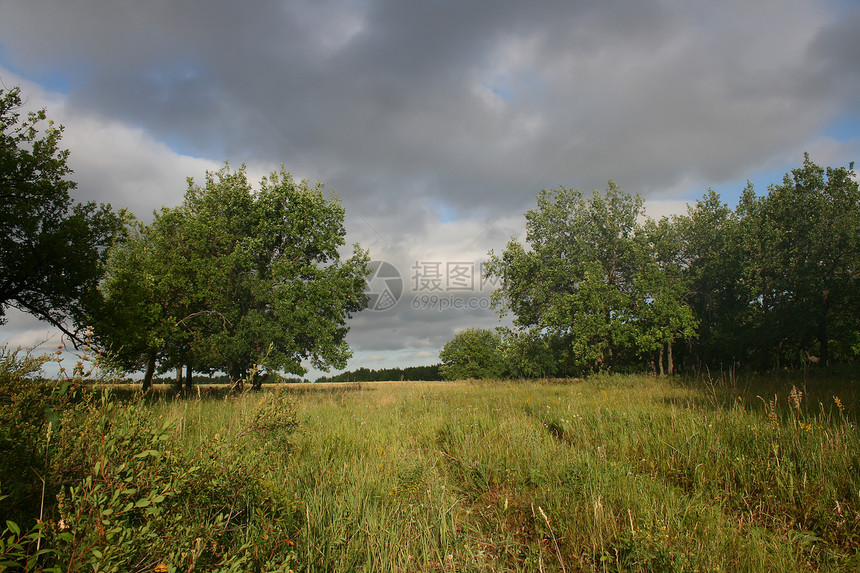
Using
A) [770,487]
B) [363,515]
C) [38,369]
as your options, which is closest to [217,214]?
[38,369]

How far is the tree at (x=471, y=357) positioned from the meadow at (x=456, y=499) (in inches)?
2287

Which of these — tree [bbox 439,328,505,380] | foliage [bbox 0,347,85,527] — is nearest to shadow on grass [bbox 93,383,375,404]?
foliage [bbox 0,347,85,527]

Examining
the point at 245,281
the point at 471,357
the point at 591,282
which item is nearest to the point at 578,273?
the point at 591,282

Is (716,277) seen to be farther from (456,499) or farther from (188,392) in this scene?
(188,392)

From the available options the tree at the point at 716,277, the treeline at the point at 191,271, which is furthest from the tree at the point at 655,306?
the treeline at the point at 191,271

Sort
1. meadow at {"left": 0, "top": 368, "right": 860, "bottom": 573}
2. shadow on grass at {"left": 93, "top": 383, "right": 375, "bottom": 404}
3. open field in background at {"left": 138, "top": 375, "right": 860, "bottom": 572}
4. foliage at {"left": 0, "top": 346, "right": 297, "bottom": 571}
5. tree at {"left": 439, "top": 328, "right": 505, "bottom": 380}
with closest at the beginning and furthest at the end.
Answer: foliage at {"left": 0, "top": 346, "right": 297, "bottom": 571}, meadow at {"left": 0, "top": 368, "right": 860, "bottom": 573}, open field in background at {"left": 138, "top": 375, "right": 860, "bottom": 572}, shadow on grass at {"left": 93, "top": 383, "right": 375, "bottom": 404}, tree at {"left": 439, "top": 328, "right": 505, "bottom": 380}

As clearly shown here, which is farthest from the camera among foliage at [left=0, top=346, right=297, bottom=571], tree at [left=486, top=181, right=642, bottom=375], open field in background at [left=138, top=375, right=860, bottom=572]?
tree at [left=486, top=181, right=642, bottom=375]

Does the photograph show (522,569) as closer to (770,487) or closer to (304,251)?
(770,487)

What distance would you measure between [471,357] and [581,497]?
65.4 metres

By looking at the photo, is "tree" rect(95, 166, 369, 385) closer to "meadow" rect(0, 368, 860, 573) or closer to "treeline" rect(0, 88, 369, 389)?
"treeline" rect(0, 88, 369, 389)

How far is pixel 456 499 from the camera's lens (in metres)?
3.96

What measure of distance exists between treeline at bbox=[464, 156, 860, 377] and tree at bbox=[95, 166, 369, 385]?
1219 cm

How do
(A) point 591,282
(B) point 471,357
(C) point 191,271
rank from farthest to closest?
(B) point 471,357, (A) point 591,282, (C) point 191,271

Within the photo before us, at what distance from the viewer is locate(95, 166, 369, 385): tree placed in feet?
57.5
